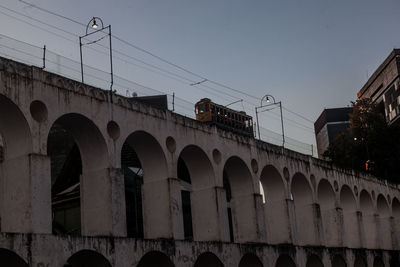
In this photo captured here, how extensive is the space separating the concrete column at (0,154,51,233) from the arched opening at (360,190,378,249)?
26077mm

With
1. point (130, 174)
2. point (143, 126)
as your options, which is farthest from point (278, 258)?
point (143, 126)

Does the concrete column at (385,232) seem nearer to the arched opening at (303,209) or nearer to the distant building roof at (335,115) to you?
the arched opening at (303,209)

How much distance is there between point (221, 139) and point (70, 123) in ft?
26.8

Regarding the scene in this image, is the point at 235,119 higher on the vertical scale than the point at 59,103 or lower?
higher

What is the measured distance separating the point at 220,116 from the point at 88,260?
24.1m

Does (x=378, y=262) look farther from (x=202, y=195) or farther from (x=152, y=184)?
(x=152, y=184)

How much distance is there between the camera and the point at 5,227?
56.5 feet

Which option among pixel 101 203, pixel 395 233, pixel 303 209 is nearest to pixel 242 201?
pixel 303 209

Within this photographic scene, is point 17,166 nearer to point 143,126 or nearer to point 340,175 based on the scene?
point 143,126

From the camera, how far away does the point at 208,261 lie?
23906mm

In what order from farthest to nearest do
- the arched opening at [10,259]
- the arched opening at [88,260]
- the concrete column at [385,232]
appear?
the concrete column at [385,232]
the arched opening at [88,260]
the arched opening at [10,259]

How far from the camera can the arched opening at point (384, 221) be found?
41.4 m

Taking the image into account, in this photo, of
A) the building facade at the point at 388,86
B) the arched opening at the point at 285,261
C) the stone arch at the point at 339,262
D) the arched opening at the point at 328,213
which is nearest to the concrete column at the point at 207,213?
the arched opening at the point at 285,261

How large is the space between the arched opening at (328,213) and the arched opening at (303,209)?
2544mm
